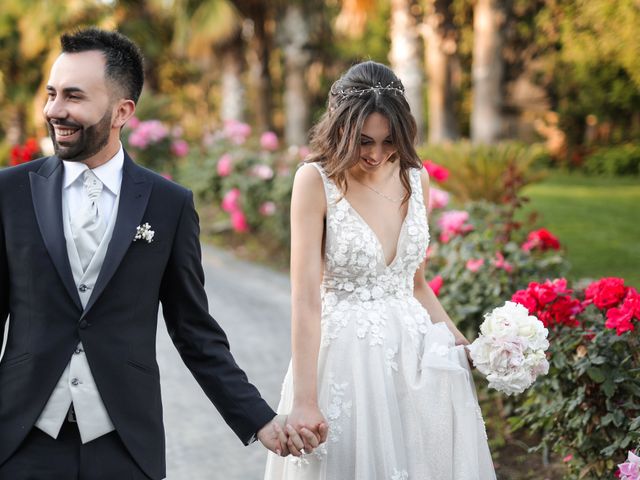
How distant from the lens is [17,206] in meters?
2.40

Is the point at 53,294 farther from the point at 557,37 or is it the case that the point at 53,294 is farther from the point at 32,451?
the point at 557,37

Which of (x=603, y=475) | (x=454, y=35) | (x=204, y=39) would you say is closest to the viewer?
(x=603, y=475)

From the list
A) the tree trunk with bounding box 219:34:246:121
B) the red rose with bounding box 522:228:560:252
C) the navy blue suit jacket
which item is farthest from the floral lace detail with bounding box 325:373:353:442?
the tree trunk with bounding box 219:34:246:121

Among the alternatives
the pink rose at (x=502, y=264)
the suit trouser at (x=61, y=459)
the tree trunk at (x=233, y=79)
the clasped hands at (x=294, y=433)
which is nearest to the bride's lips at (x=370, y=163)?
the clasped hands at (x=294, y=433)

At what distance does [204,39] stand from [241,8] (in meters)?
1.43

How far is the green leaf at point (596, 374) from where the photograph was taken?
3.56 meters

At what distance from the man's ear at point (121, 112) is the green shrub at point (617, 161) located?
65.1 feet

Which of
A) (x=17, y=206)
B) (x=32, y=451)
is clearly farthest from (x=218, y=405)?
(x=17, y=206)

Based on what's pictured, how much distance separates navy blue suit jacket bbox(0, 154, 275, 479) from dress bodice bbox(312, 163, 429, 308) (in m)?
0.55

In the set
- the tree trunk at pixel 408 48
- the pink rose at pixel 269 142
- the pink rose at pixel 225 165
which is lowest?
the pink rose at pixel 225 165

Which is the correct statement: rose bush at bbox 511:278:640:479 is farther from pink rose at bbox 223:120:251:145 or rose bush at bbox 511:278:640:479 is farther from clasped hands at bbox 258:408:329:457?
pink rose at bbox 223:120:251:145

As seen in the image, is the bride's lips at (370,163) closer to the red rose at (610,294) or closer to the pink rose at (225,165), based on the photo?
the red rose at (610,294)

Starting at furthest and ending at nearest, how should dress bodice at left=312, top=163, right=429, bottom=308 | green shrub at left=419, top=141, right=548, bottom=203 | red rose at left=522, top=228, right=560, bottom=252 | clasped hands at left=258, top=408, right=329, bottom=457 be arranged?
green shrub at left=419, top=141, right=548, bottom=203
red rose at left=522, top=228, right=560, bottom=252
dress bodice at left=312, top=163, right=429, bottom=308
clasped hands at left=258, top=408, right=329, bottom=457

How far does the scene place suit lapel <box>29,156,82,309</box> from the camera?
2334 mm
